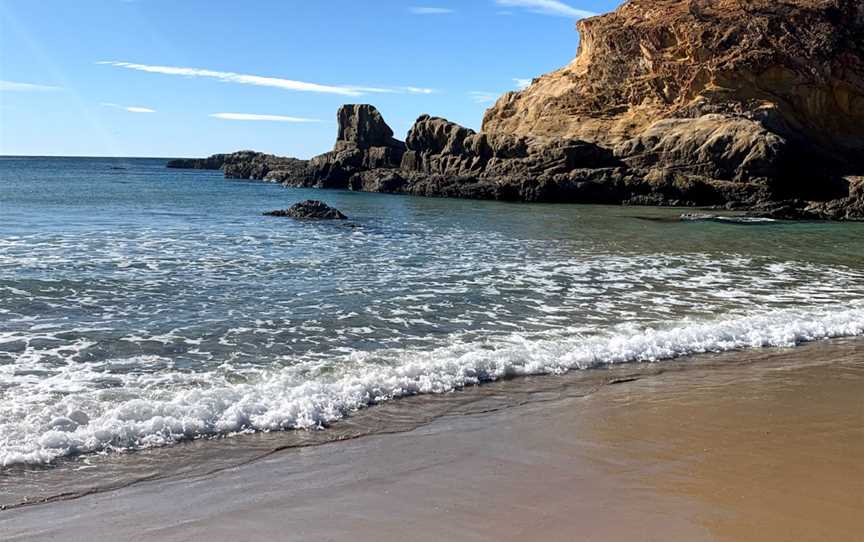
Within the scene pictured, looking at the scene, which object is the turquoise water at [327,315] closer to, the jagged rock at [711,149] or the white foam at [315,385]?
the white foam at [315,385]

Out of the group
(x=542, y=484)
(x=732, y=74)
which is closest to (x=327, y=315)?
(x=542, y=484)

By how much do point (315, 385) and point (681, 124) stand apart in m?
39.5

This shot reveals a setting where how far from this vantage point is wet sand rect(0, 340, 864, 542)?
4.05 metres

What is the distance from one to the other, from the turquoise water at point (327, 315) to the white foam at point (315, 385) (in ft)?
0.06

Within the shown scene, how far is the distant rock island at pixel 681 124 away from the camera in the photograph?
38.2 m

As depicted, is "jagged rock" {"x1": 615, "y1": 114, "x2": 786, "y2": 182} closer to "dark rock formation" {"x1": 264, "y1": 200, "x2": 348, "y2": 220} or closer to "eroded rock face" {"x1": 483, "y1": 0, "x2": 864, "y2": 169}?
"eroded rock face" {"x1": 483, "y1": 0, "x2": 864, "y2": 169}

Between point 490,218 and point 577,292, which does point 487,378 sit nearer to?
point 577,292

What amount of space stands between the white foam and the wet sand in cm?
76

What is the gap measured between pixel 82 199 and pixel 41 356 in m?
29.9

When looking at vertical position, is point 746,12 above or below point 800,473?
above

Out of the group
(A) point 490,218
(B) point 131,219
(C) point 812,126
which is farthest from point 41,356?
(C) point 812,126

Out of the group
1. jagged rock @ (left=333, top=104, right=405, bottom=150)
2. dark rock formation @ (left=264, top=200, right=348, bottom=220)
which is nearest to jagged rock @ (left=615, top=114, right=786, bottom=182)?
dark rock formation @ (left=264, top=200, right=348, bottom=220)

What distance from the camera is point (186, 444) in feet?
18.1

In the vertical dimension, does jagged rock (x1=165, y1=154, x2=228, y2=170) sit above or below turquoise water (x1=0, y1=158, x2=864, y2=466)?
above
